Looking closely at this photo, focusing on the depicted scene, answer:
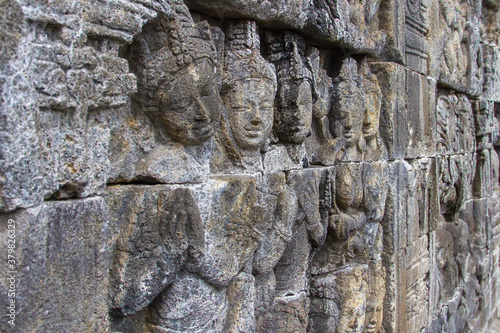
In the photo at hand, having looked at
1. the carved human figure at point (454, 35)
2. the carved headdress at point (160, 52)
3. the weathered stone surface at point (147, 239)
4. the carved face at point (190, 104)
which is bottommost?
the weathered stone surface at point (147, 239)

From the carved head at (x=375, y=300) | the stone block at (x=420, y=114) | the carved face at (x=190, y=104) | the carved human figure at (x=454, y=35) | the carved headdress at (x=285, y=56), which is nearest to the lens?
the carved face at (x=190, y=104)

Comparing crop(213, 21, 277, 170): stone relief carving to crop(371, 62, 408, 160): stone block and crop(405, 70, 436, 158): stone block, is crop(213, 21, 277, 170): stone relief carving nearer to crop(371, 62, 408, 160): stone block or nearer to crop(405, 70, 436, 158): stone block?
crop(371, 62, 408, 160): stone block

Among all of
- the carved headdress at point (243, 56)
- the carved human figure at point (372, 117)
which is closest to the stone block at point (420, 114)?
the carved human figure at point (372, 117)

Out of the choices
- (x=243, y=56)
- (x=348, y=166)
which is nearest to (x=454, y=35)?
(x=348, y=166)

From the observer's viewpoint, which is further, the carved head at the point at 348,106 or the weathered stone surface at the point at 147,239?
the carved head at the point at 348,106

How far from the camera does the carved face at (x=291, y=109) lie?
2538 millimetres

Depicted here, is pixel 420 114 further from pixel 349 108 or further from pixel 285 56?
pixel 285 56

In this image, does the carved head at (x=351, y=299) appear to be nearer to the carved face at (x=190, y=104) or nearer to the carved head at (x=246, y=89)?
the carved head at (x=246, y=89)

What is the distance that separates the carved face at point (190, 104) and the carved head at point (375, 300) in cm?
214

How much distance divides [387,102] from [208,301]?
93.4 inches

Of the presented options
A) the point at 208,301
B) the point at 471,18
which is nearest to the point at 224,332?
the point at 208,301

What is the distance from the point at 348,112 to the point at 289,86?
73 centimetres

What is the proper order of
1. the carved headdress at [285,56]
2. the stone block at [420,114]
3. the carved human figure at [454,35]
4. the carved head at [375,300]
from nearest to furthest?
the carved headdress at [285,56], the carved head at [375,300], the stone block at [420,114], the carved human figure at [454,35]

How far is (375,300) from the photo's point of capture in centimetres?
341
